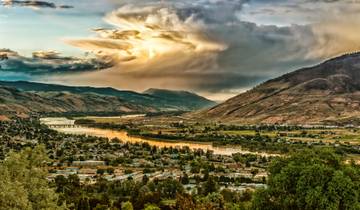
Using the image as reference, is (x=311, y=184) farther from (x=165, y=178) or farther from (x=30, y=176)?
(x=165, y=178)

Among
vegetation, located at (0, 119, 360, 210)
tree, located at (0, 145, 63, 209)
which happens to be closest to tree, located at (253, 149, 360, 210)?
vegetation, located at (0, 119, 360, 210)

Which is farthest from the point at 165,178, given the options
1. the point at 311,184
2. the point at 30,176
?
the point at 30,176

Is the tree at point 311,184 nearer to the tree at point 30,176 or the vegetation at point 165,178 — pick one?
the vegetation at point 165,178

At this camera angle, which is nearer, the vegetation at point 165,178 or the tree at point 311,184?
the vegetation at point 165,178

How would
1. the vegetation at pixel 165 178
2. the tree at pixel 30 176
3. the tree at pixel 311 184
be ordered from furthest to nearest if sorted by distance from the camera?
the tree at pixel 311 184, the vegetation at pixel 165 178, the tree at pixel 30 176

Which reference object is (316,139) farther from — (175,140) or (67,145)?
(67,145)

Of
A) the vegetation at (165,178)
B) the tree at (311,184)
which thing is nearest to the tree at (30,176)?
the vegetation at (165,178)

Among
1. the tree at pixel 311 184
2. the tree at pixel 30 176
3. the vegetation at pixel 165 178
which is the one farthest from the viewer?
the tree at pixel 311 184

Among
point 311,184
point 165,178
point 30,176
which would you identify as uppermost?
point 30,176

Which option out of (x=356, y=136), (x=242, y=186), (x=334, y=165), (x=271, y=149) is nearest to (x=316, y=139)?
(x=356, y=136)
